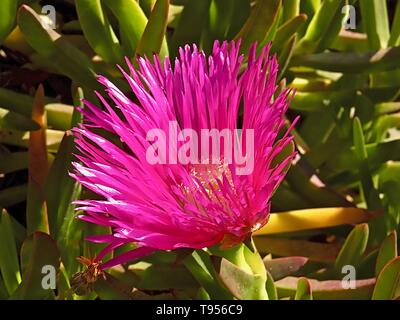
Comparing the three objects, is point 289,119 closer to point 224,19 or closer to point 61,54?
point 224,19

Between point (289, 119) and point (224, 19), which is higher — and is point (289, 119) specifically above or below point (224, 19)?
below

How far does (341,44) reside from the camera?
0.93m

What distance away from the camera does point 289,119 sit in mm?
988

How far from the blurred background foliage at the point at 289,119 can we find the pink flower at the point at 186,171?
0.06 m

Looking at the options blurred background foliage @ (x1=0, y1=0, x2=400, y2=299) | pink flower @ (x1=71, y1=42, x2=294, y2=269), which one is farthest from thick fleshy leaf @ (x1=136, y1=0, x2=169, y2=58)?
pink flower @ (x1=71, y1=42, x2=294, y2=269)

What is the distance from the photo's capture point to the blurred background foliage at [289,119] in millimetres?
733

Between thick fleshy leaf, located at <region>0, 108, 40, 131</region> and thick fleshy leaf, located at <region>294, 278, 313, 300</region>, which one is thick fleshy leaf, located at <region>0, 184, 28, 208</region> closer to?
thick fleshy leaf, located at <region>0, 108, 40, 131</region>

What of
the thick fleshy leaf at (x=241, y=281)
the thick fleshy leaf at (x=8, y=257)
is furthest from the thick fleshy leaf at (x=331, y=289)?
the thick fleshy leaf at (x=8, y=257)

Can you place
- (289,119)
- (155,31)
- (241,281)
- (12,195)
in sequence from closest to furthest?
Answer: 1. (241,281)
2. (155,31)
3. (12,195)
4. (289,119)

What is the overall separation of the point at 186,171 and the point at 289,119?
41 cm

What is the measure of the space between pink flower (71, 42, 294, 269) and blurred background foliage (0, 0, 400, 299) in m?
0.06

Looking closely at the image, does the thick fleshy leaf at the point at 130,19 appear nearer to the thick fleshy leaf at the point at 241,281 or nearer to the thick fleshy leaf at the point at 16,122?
the thick fleshy leaf at the point at 16,122

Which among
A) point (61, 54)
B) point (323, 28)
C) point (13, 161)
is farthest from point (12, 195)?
point (323, 28)
